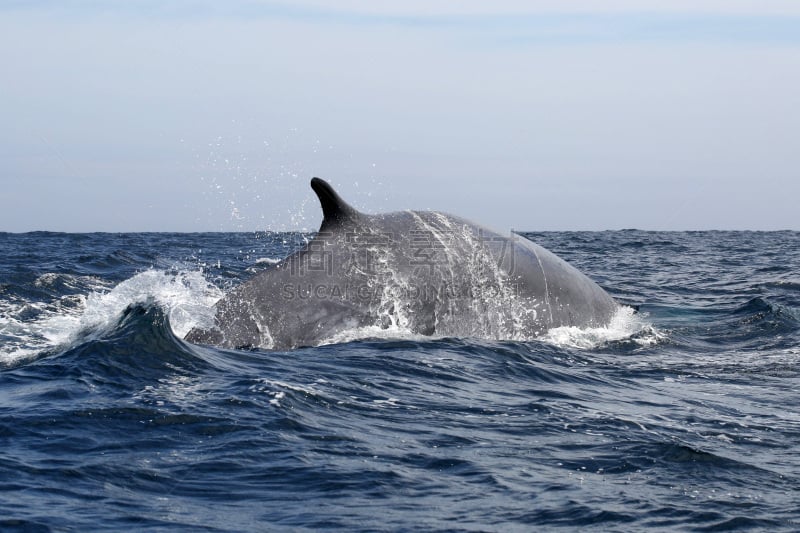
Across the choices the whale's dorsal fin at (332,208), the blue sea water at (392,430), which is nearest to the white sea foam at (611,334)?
the blue sea water at (392,430)

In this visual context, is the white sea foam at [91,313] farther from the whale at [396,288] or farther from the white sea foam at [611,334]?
the white sea foam at [611,334]

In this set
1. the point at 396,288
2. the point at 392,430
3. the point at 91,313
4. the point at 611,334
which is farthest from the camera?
the point at 91,313

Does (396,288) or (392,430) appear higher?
(396,288)

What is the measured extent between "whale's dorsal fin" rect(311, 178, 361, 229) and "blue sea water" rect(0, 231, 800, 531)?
1552 millimetres

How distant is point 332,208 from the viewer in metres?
11.5

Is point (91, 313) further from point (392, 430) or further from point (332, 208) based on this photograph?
point (392, 430)

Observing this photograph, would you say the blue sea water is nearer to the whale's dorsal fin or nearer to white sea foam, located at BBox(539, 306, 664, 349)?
white sea foam, located at BBox(539, 306, 664, 349)

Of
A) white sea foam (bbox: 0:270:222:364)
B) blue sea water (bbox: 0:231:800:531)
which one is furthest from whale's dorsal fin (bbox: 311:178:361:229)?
white sea foam (bbox: 0:270:222:364)

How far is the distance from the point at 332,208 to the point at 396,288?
127cm

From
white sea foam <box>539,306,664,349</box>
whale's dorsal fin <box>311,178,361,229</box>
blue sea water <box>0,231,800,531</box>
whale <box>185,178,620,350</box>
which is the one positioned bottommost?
blue sea water <box>0,231,800,531</box>

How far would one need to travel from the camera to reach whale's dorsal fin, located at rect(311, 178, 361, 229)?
36.9 ft

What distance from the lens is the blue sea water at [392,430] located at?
5758 millimetres

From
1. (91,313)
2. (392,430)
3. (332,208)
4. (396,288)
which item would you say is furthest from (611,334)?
(91,313)

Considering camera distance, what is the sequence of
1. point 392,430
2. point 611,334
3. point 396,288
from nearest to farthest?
point 392,430
point 396,288
point 611,334
